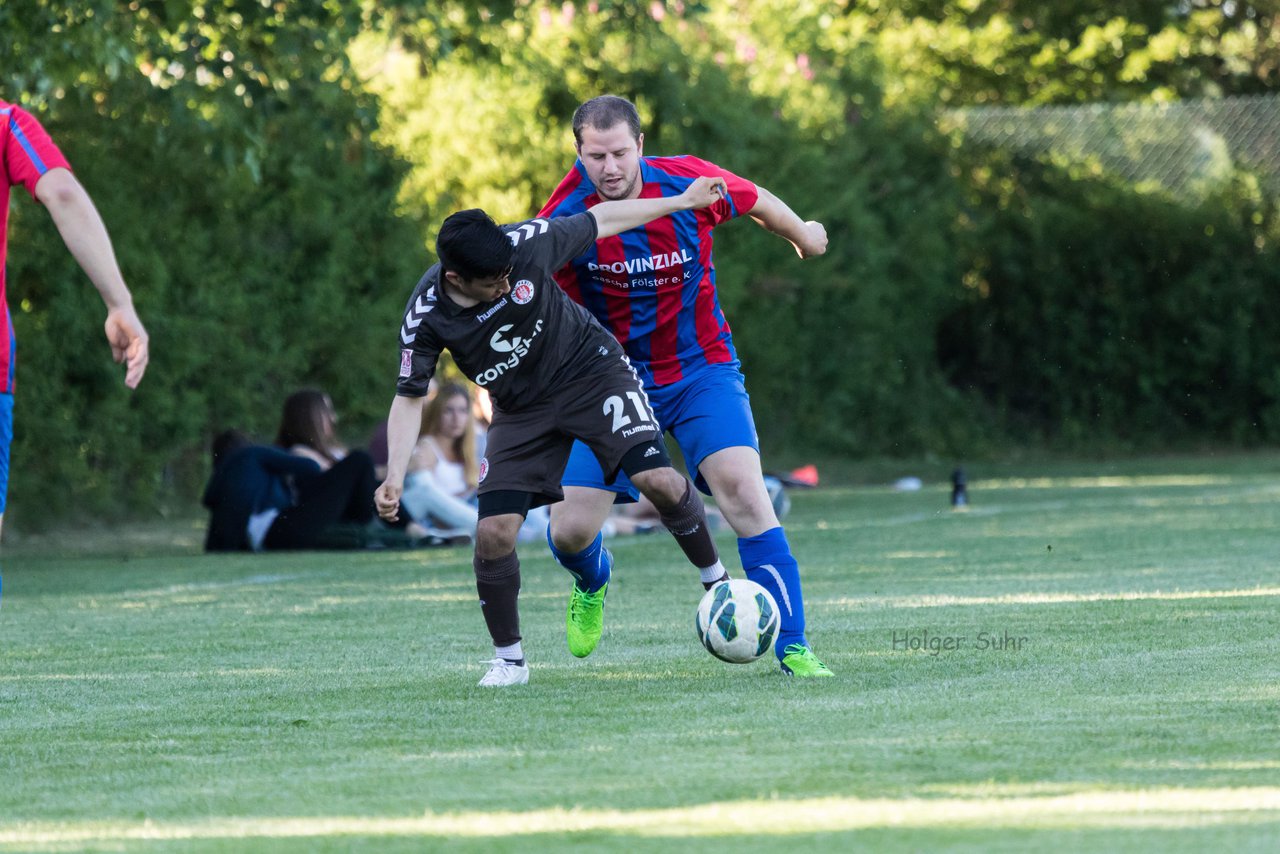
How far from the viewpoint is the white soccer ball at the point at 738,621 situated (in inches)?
255

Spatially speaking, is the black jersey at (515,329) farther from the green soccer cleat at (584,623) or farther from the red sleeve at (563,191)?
the green soccer cleat at (584,623)

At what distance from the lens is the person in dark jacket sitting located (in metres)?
13.6

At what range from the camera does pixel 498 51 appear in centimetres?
1675

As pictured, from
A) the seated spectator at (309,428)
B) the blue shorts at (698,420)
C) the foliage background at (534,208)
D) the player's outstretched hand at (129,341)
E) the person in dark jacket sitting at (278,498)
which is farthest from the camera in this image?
the foliage background at (534,208)

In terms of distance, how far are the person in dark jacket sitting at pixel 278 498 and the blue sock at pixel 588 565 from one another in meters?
6.40

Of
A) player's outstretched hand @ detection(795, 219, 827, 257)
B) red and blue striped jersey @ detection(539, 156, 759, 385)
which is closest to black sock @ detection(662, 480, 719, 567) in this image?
red and blue striped jersey @ detection(539, 156, 759, 385)

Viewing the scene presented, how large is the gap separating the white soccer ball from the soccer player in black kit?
394 mm

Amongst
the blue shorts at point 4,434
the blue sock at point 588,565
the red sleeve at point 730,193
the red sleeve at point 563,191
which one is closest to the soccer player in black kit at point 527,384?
the red sleeve at point 730,193

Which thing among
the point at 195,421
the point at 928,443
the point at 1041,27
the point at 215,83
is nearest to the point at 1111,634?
the point at 215,83

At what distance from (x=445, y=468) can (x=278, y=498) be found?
1169 mm

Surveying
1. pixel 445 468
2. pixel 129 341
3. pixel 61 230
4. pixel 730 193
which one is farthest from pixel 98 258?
pixel 445 468

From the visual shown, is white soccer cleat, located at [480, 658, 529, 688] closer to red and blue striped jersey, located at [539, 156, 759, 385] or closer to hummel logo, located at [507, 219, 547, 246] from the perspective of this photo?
red and blue striped jersey, located at [539, 156, 759, 385]

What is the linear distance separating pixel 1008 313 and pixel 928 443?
7.21 feet

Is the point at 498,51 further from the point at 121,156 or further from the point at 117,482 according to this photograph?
the point at 117,482
